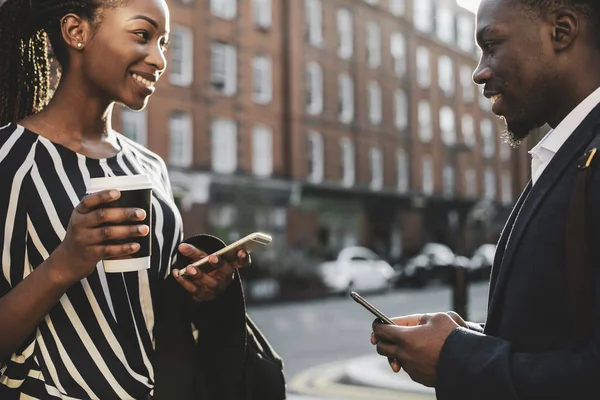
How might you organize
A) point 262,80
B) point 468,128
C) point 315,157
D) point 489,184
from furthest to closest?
point 489,184
point 468,128
point 315,157
point 262,80

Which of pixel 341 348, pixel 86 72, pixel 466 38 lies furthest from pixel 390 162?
pixel 86 72

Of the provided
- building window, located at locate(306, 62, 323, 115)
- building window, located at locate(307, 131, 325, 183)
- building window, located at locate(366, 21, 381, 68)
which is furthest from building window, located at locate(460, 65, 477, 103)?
building window, located at locate(307, 131, 325, 183)

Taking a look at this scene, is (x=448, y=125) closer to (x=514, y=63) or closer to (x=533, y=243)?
(x=514, y=63)

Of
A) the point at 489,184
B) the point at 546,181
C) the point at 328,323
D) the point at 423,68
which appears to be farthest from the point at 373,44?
the point at 546,181

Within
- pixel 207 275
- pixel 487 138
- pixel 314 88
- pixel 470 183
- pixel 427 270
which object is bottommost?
pixel 427 270

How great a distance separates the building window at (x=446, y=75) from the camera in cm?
4103

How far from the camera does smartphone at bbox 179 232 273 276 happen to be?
1774 millimetres

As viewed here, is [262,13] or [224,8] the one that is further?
[262,13]

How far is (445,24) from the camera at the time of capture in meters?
41.8

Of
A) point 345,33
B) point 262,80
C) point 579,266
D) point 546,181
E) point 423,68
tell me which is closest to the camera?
point 579,266

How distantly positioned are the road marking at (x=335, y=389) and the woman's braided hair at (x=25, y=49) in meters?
5.78

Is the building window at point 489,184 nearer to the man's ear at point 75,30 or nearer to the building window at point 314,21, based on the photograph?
the building window at point 314,21

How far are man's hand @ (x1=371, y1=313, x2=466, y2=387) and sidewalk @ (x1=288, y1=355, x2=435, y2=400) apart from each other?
572 centimetres

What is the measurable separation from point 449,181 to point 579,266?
40.9 metres
